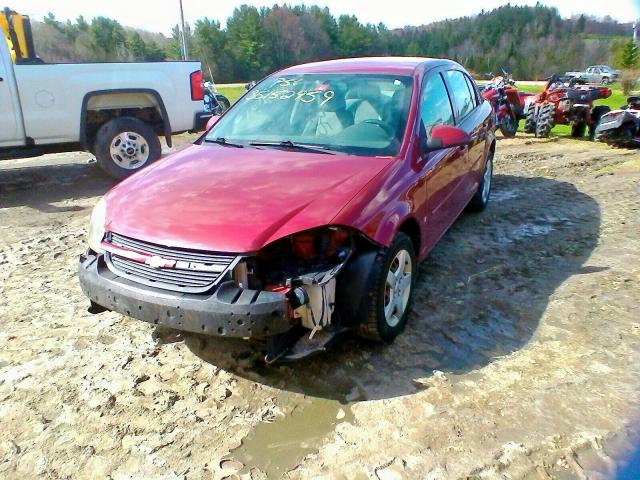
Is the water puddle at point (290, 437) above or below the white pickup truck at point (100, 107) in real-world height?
below

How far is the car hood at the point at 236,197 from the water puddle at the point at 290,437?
860 mm

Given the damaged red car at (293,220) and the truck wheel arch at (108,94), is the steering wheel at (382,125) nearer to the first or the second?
the damaged red car at (293,220)

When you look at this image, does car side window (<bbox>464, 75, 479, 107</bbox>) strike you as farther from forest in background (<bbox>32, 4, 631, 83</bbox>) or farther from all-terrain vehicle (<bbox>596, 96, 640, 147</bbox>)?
forest in background (<bbox>32, 4, 631, 83</bbox>)

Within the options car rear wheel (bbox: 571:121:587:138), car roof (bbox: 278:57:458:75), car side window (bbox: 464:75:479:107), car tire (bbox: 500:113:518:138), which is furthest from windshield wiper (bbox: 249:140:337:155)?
car rear wheel (bbox: 571:121:587:138)

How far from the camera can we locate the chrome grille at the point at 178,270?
8.80 ft

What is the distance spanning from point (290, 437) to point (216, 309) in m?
0.69

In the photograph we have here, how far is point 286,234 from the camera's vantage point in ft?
8.86

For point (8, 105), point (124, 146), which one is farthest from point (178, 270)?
point (8, 105)

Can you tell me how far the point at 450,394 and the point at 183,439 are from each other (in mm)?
1352

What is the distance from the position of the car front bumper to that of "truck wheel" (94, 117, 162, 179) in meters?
5.16

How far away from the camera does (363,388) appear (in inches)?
116

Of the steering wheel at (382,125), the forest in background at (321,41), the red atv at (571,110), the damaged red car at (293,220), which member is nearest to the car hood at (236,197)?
the damaged red car at (293,220)

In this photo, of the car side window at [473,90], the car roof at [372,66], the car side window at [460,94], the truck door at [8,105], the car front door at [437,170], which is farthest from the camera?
the truck door at [8,105]

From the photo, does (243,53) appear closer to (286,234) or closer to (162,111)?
(162,111)
